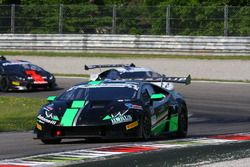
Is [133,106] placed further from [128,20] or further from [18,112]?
[128,20]

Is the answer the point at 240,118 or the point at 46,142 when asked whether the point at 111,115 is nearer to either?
the point at 46,142

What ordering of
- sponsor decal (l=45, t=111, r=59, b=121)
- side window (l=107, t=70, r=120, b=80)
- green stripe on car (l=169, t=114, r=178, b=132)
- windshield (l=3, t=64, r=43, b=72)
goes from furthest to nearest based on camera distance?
windshield (l=3, t=64, r=43, b=72)
side window (l=107, t=70, r=120, b=80)
green stripe on car (l=169, t=114, r=178, b=132)
sponsor decal (l=45, t=111, r=59, b=121)

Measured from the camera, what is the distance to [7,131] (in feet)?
63.0

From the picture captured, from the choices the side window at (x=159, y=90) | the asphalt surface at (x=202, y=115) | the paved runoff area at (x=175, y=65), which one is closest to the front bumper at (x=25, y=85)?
the asphalt surface at (x=202, y=115)

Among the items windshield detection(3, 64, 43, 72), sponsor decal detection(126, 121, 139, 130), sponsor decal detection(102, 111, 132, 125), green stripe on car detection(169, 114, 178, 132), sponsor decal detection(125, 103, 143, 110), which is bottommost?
windshield detection(3, 64, 43, 72)

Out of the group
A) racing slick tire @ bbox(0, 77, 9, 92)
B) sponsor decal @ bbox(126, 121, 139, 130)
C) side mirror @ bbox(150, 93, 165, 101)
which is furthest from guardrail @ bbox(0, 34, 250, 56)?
sponsor decal @ bbox(126, 121, 139, 130)

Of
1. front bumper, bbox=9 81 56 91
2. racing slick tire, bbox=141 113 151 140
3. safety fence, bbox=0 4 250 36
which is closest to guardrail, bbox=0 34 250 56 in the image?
safety fence, bbox=0 4 250 36

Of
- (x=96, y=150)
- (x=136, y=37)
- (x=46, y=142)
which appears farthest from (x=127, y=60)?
(x=96, y=150)

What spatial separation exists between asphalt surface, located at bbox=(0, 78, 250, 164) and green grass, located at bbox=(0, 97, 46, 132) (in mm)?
2021

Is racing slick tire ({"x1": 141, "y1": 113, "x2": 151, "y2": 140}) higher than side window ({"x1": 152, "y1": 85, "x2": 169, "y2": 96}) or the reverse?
the reverse

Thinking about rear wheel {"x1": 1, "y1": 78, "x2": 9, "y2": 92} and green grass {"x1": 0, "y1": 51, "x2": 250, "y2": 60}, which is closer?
rear wheel {"x1": 1, "y1": 78, "x2": 9, "y2": 92}

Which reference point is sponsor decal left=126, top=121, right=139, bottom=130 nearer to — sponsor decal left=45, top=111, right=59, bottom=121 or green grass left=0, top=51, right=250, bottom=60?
sponsor decal left=45, top=111, right=59, bottom=121

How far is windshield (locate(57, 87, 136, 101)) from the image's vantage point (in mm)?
14773

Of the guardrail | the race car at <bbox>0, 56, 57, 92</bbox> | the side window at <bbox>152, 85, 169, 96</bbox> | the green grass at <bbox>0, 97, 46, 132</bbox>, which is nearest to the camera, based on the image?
the side window at <bbox>152, 85, 169, 96</bbox>
